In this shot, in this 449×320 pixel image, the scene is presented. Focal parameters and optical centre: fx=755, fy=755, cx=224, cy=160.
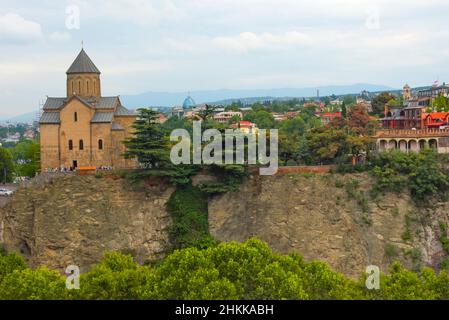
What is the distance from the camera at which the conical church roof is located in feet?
152

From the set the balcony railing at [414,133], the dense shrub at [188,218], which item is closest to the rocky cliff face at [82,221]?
the dense shrub at [188,218]

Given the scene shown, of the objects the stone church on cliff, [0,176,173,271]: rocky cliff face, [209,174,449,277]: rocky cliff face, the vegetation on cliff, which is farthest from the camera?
the stone church on cliff

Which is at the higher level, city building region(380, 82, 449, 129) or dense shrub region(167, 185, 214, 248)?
city building region(380, 82, 449, 129)

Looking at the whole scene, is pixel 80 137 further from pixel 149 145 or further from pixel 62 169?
pixel 149 145

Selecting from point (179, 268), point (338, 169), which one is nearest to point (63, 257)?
point (179, 268)

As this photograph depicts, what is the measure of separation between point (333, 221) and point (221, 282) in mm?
15098

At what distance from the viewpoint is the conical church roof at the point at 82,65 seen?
46469 millimetres

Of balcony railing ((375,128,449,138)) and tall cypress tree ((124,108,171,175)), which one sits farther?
balcony railing ((375,128,449,138))

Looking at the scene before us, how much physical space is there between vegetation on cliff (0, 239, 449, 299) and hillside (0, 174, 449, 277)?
10567mm

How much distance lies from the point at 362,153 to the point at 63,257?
1885cm

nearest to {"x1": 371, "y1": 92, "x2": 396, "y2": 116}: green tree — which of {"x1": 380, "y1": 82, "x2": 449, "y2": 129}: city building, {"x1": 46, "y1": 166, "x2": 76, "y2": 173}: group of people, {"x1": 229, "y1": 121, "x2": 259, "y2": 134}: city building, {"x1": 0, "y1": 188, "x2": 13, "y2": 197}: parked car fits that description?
{"x1": 380, "y1": 82, "x2": 449, "y2": 129}: city building

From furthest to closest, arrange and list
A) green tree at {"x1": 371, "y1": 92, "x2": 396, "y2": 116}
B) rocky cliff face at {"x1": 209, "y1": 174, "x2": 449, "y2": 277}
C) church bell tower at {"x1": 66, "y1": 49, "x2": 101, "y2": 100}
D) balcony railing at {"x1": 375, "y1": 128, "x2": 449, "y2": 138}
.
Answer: green tree at {"x1": 371, "y1": 92, "x2": 396, "y2": 116}
church bell tower at {"x1": 66, "y1": 49, "x2": 101, "y2": 100}
balcony railing at {"x1": 375, "y1": 128, "x2": 449, "y2": 138}
rocky cliff face at {"x1": 209, "y1": 174, "x2": 449, "y2": 277}

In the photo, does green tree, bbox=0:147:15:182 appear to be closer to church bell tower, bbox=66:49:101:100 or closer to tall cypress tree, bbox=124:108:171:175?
church bell tower, bbox=66:49:101:100

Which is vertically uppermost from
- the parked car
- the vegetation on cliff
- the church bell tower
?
the church bell tower
